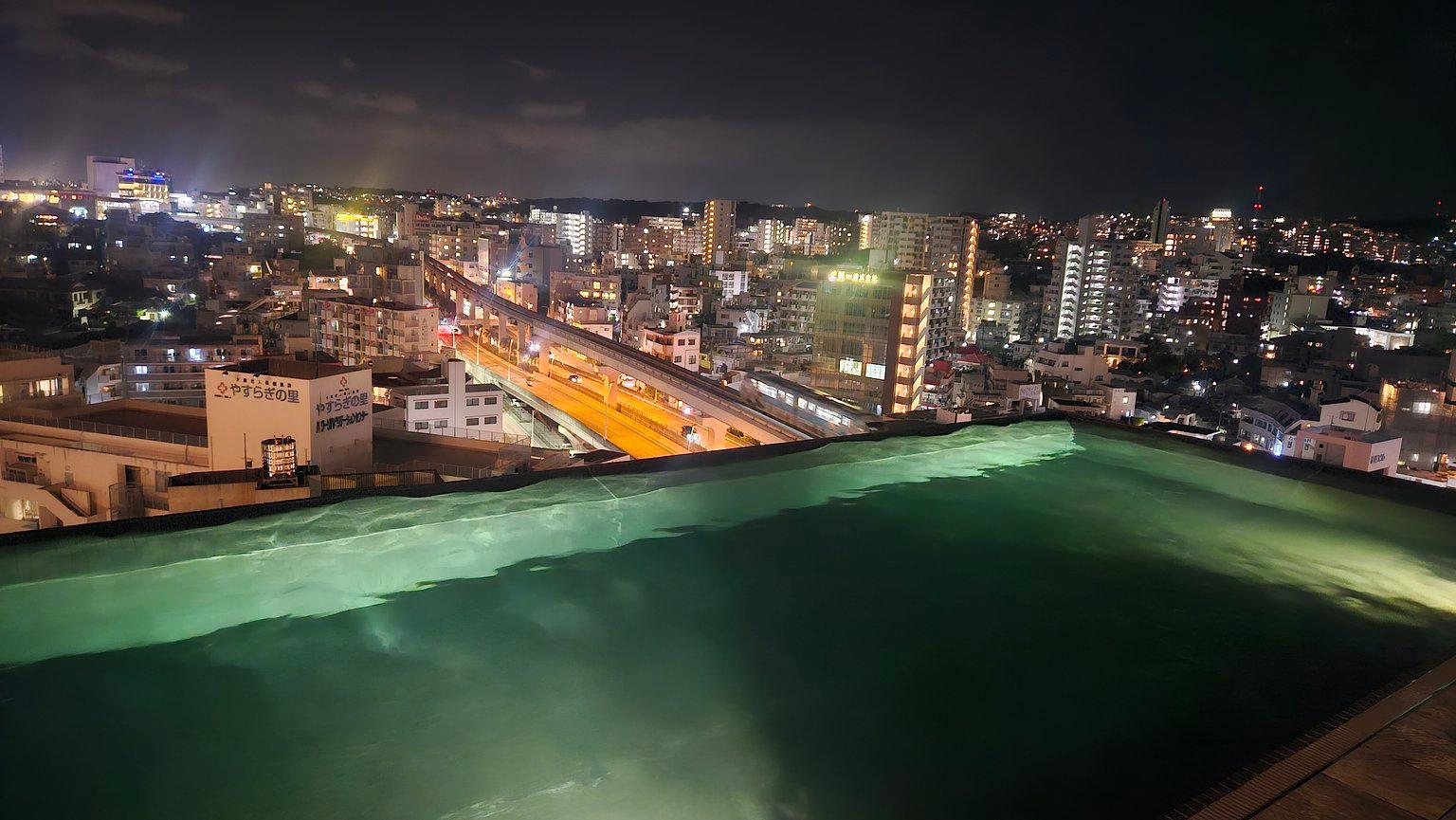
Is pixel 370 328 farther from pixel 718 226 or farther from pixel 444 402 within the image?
pixel 718 226

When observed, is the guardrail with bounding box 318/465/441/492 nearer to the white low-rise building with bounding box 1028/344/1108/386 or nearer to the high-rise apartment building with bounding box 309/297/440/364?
the high-rise apartment building with bounding box 309/297/440/364

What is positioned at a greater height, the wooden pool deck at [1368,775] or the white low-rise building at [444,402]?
the wooden pool deck at [1368,775]

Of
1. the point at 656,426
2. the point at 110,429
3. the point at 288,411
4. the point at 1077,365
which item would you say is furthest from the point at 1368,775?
the point at 1077,365

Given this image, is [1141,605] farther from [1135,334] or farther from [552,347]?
[1135,334]

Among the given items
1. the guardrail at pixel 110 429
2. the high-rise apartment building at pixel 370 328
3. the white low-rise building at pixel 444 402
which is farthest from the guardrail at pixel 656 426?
the guardrail at pixel 110 429

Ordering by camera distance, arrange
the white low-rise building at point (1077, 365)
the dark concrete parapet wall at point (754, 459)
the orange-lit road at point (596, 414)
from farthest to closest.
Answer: the white low-rise building at point (1077, 365), the orange-lit road at point (596, 414), the dark concrete parapet wall at point (754, 459)

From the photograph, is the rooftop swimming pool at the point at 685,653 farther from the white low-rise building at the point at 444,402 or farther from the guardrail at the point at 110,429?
the white low-rise building at the point at 444,402
